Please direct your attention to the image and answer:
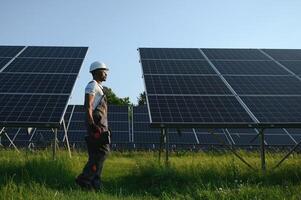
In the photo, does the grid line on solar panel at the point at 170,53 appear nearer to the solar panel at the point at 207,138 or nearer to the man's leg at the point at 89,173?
the solar panel at the point at 207,138

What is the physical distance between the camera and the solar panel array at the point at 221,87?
352 inches

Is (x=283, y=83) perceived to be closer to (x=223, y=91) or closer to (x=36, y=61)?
(x=223, y=91)

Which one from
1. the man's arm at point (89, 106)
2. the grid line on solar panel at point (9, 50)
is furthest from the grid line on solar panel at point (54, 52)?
the man's arm at point (89, 106)

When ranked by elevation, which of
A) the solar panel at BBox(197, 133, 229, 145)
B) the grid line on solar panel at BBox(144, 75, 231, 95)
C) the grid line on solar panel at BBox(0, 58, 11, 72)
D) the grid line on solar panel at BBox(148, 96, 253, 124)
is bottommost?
the solar panel at BBox(197, 133, 229, 145)

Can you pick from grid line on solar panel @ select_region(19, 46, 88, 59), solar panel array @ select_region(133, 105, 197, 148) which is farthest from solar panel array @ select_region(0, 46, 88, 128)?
solar panel array @ select_region(133, 105, 197, 148)

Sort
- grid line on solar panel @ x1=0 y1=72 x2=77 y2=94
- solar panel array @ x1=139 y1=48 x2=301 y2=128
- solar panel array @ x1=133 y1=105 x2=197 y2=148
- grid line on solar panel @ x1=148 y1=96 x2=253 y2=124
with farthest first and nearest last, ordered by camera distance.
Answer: solar panel array @ x1=133 y1=105 x2=197 y2=148, grid line on solar panel @ x1=0 y1=72 x2=77 y2=94, solar panel array @ x1=139 y1=48 x2=301 y2=128, grid line on solar panel @ x1=148 y1=96 x2=253 y2=124

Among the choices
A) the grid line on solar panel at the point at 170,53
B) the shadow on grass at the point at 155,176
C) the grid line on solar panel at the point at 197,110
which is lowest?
the shadow on grass at the point at 155,176

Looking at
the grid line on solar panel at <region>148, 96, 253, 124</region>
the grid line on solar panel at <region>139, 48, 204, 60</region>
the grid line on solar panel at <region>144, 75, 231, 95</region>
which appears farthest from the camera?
the grid line on solar panel at <region>139, 48, 204, 60</region>

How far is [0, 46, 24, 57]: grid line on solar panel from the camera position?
14.9 meters

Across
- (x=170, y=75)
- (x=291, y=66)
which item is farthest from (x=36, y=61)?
(x=291, y=66)

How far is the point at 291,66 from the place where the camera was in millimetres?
13398

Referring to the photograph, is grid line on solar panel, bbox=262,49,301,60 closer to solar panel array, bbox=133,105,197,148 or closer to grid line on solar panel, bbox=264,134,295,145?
grid line on solar panel, bbox=264,134,295,145

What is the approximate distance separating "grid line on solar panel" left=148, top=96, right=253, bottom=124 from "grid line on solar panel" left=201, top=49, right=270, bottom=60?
180 inches

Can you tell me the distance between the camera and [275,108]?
31.7 feet
